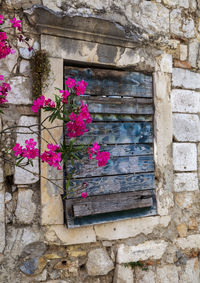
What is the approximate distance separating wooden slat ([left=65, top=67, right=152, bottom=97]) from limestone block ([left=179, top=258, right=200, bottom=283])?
1853 millimetres

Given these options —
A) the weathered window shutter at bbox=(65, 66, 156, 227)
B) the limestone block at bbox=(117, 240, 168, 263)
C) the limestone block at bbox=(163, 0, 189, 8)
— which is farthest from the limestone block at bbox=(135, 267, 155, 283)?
the limestone block at bbox=(163, 0, 189, 8)

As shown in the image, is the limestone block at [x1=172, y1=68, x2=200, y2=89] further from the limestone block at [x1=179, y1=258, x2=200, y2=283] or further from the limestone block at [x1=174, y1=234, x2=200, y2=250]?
the limestone block at [x1=179, y1=258, x2=200, y2=283]

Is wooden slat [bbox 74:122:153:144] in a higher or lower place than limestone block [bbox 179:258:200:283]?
higher

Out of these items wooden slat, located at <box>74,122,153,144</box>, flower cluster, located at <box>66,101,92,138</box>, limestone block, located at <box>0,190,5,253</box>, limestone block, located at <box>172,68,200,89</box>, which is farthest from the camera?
limestone block, located at <box>172,68,200,89</box>

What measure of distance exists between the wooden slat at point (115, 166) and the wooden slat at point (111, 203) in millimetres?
221

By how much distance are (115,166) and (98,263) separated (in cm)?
92

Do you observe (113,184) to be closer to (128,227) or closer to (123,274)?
(128,227)

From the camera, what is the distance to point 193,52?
3.28 meters

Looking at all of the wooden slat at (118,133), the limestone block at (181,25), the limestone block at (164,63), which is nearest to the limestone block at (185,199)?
the wooden slat at (118,133)

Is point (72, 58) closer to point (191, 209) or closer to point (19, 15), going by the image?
point (19, 15)

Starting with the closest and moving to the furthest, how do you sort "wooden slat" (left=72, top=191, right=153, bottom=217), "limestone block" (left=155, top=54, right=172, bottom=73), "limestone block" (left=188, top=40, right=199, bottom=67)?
"wooden slat" (left=72, top=191, right=153, bottom=217) < "limestone block" (left=155, top=54, right=172, bottom=73) < "limestone block" (left=188, top=40, right=199, bottom=67)

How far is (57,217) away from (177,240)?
53.5 inches

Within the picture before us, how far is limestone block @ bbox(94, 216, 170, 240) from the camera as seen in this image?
2.73 m

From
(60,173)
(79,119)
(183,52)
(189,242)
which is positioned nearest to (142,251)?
(189,242)
